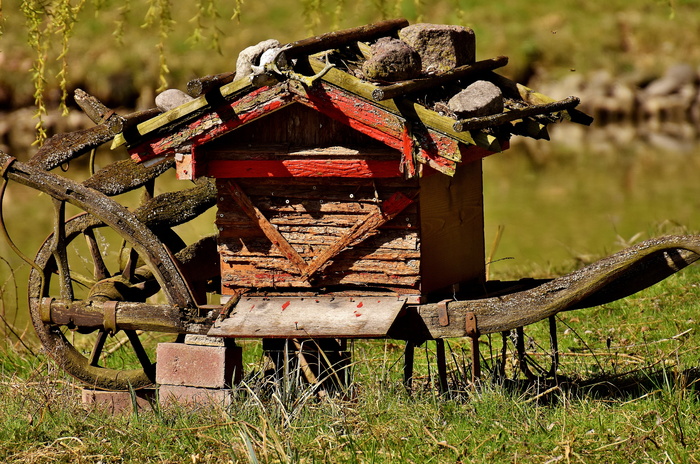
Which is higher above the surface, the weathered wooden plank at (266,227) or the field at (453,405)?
the weathered wooden plank at (266,227)

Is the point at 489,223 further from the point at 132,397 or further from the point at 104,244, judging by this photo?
the point at 132,397

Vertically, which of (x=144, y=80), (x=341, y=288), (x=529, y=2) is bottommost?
(x=341, y=288)

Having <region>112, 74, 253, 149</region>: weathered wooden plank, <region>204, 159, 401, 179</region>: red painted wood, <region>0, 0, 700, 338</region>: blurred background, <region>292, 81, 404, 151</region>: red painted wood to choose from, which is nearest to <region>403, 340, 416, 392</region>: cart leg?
<region>204, 159, 401, 179</region>: red painted wood

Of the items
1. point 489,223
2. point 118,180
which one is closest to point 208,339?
point 118,180

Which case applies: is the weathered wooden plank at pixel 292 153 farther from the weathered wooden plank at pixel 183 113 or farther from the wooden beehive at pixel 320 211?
the weathered wooden plank at pixel 183 113

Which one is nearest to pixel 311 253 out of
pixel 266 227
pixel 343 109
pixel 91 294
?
pixel 266 227

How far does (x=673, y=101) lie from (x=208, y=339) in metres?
17.2

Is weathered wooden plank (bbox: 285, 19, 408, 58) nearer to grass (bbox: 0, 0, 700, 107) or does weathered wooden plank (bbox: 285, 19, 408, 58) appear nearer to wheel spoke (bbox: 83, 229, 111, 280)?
wheel spoke (bbox: 83, 229, 111, 280)

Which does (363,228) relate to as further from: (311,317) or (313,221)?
(311,317)

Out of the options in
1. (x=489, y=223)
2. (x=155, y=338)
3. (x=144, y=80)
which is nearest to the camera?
(x=155, y=338)

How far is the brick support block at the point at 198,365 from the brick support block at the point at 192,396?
0.09 feet

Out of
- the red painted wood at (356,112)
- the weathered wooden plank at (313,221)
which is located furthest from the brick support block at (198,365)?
the red painted wood at (356,112)

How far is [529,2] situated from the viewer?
24.5 meters

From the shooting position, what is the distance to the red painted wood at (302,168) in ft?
16.3
